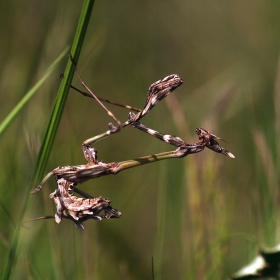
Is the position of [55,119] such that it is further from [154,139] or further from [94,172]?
[154,139]

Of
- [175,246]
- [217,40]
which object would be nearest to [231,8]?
[217,40]

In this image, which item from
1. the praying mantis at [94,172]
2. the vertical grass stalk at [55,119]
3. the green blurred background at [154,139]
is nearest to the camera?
the vertical grass stalk at [55,119]

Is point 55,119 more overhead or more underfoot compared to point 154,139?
more underfoot

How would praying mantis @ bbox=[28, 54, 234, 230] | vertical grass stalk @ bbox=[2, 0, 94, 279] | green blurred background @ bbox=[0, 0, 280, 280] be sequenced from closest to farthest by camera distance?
vertical grass stalk @ bbox=[2, 0, 94, 279] < praying mantis @ bbox=[28, 54, 234, 230] < green blurred background @ bbox=[0, 0, 280, 280]

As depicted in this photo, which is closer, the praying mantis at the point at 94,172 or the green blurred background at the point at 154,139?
the praying mantis at the point at 94,172

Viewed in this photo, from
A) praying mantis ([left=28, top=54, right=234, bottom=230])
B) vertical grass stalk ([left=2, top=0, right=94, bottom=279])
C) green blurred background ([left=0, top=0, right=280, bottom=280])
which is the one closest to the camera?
vertical grass stalk ([left=2, top=0, right=94, bottom=279])

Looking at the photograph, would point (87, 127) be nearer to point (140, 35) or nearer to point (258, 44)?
point (140, 35)

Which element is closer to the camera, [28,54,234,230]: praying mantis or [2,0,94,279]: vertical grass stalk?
[2,0,94,279]: vertical grass stalk

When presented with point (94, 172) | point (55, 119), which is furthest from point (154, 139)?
point (55, 119)
